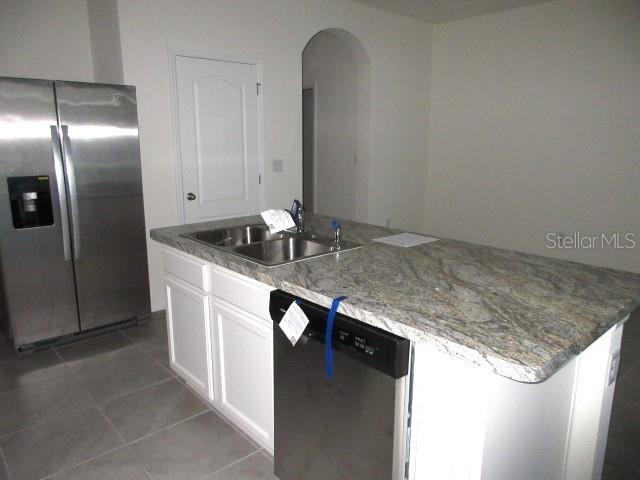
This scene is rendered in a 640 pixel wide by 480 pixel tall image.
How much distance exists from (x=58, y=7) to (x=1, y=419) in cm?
313

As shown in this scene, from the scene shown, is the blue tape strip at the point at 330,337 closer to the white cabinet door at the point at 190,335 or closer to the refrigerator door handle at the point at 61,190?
the white cabinet door at the point at 190,335

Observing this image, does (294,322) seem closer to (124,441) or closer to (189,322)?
(189,322)

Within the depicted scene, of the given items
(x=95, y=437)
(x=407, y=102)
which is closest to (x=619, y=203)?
(x=407, y=102)

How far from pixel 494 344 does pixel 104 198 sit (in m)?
2.96

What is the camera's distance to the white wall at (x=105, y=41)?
3.50m

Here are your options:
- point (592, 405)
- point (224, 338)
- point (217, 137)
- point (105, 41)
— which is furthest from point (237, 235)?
point (105, 41)

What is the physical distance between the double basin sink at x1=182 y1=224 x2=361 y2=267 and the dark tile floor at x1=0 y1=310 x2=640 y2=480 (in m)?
0.88

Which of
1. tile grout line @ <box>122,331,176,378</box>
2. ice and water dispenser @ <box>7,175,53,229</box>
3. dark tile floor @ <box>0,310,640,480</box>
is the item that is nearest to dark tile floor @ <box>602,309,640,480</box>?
dark tile floor @ <box>0,310,640,480</box>

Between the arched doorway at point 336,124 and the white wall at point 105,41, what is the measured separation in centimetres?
Result: 222

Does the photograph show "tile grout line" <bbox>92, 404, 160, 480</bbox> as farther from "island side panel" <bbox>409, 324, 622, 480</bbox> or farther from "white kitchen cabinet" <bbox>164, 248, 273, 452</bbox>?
"island side panel" <bbox>409, 324, 622, 480</bbox>

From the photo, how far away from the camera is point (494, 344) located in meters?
1.14

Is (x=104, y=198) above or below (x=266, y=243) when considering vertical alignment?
above

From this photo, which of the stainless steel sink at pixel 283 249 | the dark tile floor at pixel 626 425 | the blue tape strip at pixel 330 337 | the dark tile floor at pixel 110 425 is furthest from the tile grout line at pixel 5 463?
the dark tile floor at pixel 626 425

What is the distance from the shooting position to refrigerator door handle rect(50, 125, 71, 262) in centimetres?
304
